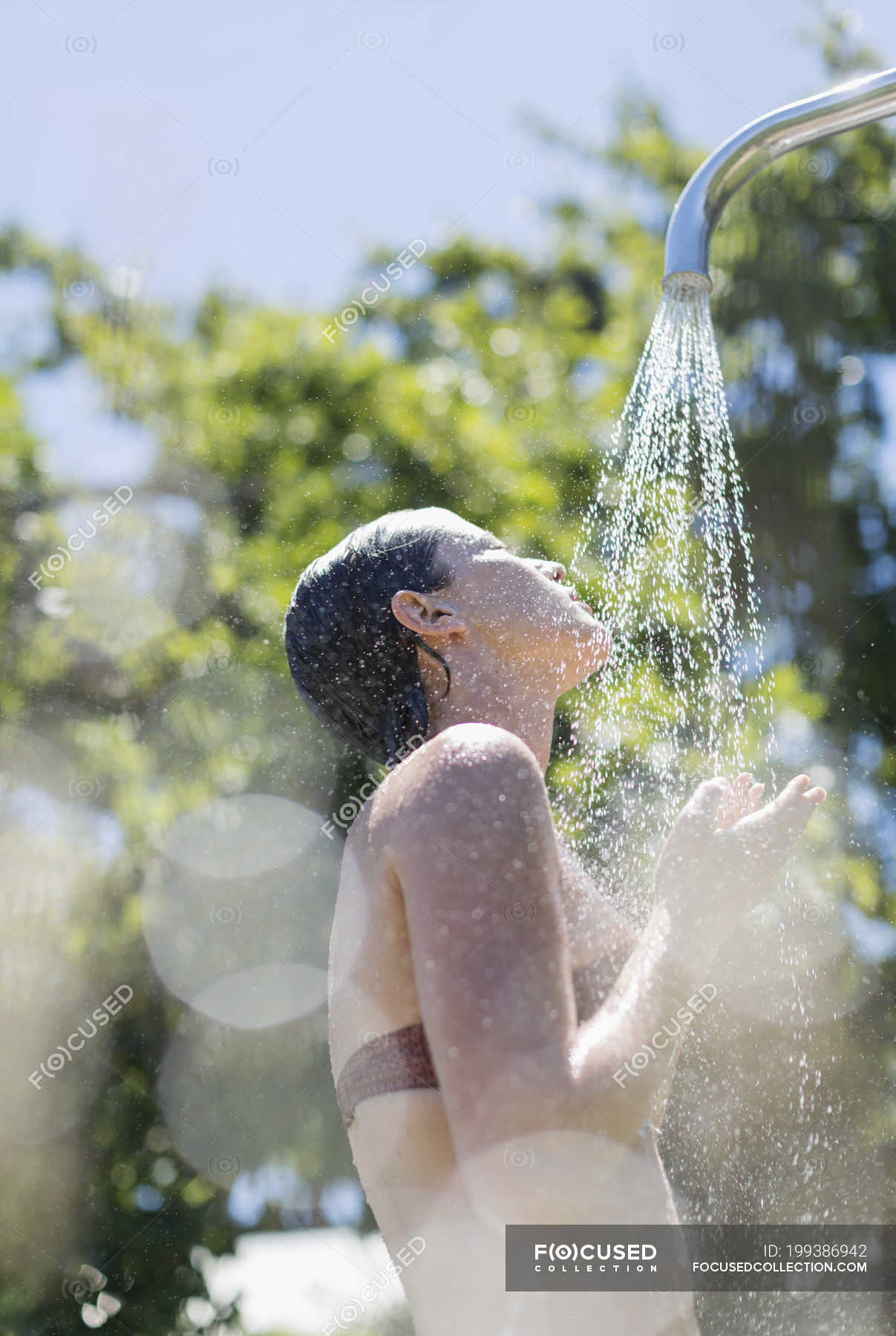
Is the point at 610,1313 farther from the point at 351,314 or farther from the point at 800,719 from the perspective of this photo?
the point at 351,314

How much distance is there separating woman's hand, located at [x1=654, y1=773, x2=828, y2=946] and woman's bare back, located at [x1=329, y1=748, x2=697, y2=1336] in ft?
0.68

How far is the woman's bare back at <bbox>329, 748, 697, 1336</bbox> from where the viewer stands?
5.17 ft

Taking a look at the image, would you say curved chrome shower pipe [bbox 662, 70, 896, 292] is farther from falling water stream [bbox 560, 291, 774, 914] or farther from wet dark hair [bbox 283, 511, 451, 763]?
falling water stream [bbox 560, 291, 774, 914]

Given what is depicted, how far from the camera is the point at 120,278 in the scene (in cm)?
819

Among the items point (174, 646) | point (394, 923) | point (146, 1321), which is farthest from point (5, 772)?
point (394, 923)

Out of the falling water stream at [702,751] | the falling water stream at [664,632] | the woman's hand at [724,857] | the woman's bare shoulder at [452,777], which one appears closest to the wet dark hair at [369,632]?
the woman's bare shoulder at [452,777]

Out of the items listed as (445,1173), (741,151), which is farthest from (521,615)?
(741,151)

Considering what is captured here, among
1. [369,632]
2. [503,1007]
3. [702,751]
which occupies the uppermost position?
[369,632]

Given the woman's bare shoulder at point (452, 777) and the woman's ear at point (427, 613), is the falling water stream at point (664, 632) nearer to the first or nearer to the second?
the woman's ear at point (427, 613)

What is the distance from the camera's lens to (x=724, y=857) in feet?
5.69

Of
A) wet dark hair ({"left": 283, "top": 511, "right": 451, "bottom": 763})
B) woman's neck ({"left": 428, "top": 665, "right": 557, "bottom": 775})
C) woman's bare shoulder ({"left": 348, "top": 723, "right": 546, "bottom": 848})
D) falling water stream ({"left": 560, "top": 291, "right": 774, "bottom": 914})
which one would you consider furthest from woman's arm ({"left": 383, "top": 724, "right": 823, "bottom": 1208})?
falling water stream ({"left": 560, "top": 291, "right": 774, "bottom": 914})

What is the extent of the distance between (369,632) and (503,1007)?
872mm

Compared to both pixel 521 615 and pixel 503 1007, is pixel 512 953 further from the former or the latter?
pixel 521 615

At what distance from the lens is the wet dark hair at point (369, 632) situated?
2.20 meters
